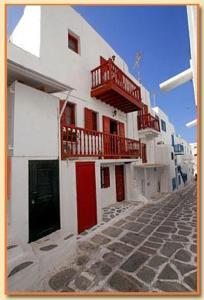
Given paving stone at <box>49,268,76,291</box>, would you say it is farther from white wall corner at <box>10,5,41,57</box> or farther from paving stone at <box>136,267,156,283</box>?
white wall corner at <box>10,5,41,57</box>

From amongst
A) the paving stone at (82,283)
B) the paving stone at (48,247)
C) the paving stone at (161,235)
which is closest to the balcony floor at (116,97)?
the paving stone at (161,235)

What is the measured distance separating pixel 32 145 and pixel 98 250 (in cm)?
248

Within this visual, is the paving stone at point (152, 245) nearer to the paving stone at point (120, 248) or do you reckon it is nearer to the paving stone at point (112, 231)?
the paving stone at point (120, 248)

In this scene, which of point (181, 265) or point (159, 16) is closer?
point (159, 16)

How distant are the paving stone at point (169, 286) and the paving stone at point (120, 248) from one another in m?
0.99

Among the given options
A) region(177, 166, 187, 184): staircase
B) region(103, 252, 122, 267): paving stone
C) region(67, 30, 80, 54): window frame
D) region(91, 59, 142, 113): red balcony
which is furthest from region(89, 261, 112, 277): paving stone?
region(177, 166, 187, 184): staircase

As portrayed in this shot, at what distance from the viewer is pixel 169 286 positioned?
231 cm

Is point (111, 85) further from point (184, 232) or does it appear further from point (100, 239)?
point (184, 232)

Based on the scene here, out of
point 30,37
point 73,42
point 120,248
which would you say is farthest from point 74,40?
point 120,248

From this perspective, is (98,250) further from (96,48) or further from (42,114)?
(96,48)

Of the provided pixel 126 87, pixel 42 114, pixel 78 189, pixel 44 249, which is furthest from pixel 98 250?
pixel 126 87

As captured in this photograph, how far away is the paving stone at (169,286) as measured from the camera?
2.20 m

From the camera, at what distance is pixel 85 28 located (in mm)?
6039

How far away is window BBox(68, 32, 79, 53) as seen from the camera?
5688 mm
